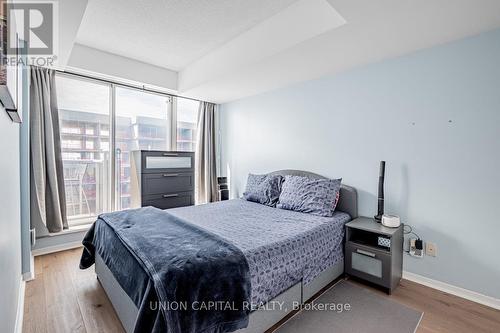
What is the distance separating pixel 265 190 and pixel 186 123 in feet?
6.89

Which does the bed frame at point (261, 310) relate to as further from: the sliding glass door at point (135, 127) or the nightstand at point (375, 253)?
the sliding glass door at point (135, 127)

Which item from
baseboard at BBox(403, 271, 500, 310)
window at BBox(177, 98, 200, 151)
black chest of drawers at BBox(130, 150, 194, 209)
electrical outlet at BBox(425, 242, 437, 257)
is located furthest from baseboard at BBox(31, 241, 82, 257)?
electrical outlet at BBox(425, 242, 437, 257)

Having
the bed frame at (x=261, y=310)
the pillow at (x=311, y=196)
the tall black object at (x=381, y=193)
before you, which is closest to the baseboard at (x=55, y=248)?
the bed frame at (x=261, y=310)

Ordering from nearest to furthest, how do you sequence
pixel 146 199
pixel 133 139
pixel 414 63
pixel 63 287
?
pixel 63 287, pixel 414 63, pixel 146 199, pixel 133 139

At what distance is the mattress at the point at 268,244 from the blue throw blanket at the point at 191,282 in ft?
0.32

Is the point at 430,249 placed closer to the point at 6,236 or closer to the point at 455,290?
the point at 455,290

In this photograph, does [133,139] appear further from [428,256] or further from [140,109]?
[428,256]

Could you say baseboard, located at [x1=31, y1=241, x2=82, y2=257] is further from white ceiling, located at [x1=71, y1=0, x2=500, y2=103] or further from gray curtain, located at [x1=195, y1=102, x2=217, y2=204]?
white ceiling, located at [x1=71, y1=0, x2=500, y2=103]

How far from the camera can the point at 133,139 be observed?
12.2 feet

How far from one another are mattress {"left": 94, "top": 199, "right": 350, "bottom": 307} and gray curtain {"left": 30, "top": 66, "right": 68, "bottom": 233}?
1224mm

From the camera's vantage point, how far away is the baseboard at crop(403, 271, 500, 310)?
6.43ft

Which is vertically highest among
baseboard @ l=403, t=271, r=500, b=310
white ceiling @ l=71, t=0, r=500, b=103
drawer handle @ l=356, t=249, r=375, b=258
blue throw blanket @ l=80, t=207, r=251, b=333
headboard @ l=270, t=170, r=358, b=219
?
white ceiling @ l=71, t=0, r=500, b=103

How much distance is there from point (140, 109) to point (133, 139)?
1.66 ft

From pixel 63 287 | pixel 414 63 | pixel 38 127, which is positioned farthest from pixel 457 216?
pixel 38 127
